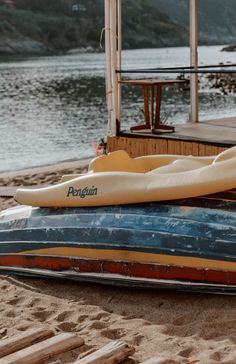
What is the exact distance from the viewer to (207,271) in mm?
5684

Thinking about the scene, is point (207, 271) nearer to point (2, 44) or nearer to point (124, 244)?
point (124, 244)

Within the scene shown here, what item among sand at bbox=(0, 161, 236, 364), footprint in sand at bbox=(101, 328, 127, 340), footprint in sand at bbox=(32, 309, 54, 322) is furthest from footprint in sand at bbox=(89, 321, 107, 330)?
footprint in sand at bbox=(32, 309, 54, 322)

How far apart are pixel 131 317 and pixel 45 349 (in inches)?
Result: 35.9

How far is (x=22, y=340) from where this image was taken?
5.02m

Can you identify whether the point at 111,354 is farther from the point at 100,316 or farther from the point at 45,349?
the point at 100,316

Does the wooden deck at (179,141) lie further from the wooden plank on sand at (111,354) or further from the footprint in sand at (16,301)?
the wooden plank on sand at (111,354)

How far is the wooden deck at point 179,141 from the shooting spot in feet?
30.7

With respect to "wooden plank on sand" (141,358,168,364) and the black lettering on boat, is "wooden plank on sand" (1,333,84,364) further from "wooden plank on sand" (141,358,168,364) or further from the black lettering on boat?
the black lettering on boat

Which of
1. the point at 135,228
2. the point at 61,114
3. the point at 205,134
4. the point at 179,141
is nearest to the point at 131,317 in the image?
the point at 135,228

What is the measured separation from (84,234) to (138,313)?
0.95 meters

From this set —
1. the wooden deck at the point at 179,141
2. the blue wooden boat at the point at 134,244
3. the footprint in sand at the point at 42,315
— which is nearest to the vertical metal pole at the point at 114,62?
the wooden deck at the point at 179,141

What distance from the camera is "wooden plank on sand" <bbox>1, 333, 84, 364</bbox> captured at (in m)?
4.70

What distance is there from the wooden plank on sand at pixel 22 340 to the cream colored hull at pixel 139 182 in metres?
1.45

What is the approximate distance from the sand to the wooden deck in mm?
3575
